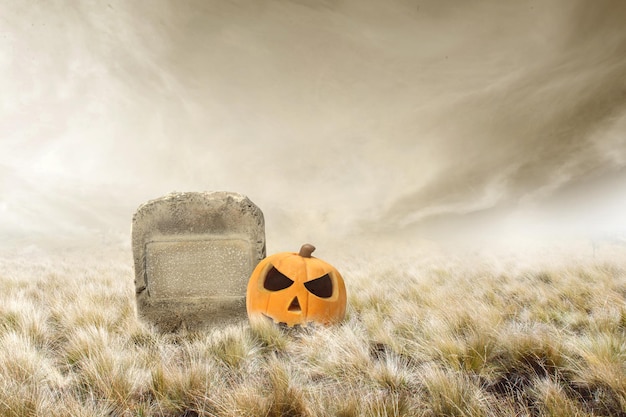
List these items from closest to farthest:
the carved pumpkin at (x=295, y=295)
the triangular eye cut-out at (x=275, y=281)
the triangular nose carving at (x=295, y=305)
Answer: the carved pumpkin at (x=295, y=295)
the triangular nose carving at (x=295, y=305)
the triangular eye cut-out at (x=275, y=281)

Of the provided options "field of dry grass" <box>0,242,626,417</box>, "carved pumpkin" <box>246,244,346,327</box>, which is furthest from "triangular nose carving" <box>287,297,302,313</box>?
"field of dry grass" <box>0,242,626,417</box>

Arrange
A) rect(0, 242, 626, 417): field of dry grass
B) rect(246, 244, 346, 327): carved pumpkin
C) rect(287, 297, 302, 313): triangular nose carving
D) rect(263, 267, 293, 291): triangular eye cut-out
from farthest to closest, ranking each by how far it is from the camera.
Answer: rect(263, 267, 293, 291): triangular eye cut-out → rect(287, 297, 302, 313): triangular nose carving → rect(246, 244, 346, 327): carved pumpkin → rect(0, 242, 626, 417): field of dry grass

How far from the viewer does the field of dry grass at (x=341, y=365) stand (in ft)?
6.66

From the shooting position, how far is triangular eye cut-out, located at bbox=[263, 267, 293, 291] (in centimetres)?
408

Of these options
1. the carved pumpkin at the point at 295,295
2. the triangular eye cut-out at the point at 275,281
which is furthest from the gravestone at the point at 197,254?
the carved pumpkin at the point at 295,295

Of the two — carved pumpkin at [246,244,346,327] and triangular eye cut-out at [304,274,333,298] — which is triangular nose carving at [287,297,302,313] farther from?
triangular eye cut-out at [304,274,333,298]

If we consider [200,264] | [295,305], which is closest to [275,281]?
[295,305]

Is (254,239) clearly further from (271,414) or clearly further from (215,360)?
(271,414)

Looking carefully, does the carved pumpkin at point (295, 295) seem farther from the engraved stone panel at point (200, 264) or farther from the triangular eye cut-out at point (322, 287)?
the engraved stone panel at point (200, 264)

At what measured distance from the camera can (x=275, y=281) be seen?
4121mm

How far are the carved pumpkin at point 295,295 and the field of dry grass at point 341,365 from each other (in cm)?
17

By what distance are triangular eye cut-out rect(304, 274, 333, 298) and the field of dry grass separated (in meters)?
0.37

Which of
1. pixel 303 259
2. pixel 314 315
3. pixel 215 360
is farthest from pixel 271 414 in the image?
pixel 303 259

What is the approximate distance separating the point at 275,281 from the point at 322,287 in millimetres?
503
